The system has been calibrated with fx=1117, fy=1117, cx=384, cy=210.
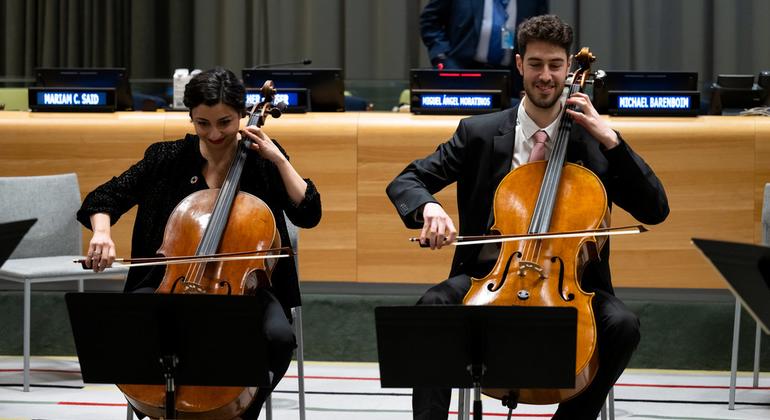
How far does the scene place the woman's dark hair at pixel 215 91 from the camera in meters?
2.80

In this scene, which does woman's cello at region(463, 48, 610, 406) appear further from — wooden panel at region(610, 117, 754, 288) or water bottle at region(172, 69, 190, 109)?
water bottle at region(172, 69, 190, 109)

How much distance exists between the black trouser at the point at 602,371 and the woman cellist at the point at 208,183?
0.37 m

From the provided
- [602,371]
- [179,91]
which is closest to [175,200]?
[602,371]

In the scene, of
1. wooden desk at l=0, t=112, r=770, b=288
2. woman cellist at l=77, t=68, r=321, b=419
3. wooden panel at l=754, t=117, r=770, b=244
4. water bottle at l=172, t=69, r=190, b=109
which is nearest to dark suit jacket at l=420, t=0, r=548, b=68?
wooden desk at l=0, t=112, r=770, b=288

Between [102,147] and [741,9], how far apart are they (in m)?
4.31

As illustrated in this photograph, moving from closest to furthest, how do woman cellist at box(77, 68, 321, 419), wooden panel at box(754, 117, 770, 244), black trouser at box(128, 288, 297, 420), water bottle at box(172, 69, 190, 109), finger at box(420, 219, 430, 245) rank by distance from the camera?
finger at box(420, 219, 430, 245), black trouser at box(128, 288, 297, 420), woman cellist at box(77, 68, 321, 419), wooden panel at box(754, 117, 770, 244), water bottle at box(172, 69, 190, 109)

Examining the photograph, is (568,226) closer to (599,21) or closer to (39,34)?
(599,21)

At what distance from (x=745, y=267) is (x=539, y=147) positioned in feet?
3.51

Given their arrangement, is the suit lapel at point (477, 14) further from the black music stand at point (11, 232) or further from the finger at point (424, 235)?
the black music stand at point (11, 232)

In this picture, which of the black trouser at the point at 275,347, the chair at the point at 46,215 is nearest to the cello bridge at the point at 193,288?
the black trouser at the point at 275,347

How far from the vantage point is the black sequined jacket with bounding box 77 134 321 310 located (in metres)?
2.91

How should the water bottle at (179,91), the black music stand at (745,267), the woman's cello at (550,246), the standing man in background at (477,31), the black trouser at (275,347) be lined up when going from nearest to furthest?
the black music stand at (745,267), the woman's cello at (550,246), the black trouser at (275,347), the water bottle at (179,91), the standing man in background at (477,31)

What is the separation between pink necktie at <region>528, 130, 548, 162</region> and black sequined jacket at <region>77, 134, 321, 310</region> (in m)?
0.57

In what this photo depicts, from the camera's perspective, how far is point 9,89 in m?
5.00
